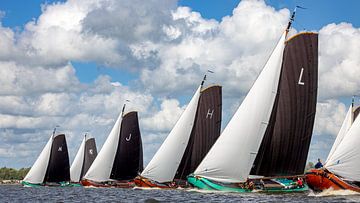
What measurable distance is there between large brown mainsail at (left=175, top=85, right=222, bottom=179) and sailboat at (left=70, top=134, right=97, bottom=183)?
185 feet

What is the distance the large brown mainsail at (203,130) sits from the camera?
82438mm

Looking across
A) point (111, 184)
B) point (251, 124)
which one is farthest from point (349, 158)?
point (111, 184)

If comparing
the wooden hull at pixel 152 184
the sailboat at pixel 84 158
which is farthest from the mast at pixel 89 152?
the wooden hull at pixel 152 184

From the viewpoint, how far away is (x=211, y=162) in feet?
199

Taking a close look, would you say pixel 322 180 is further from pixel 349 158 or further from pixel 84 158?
pixel 84 158

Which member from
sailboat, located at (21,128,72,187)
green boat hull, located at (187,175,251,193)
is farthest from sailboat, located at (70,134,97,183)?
green boat hull, located at (187,175,251,193)

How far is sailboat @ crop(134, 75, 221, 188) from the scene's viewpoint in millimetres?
81625

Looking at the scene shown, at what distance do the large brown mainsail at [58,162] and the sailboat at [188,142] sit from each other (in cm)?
4217

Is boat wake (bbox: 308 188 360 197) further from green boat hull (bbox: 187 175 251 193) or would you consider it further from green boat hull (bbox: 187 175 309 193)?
green boat hull (bbox: 187 175 251 193)

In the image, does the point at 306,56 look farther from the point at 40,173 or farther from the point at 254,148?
the point at 40,173

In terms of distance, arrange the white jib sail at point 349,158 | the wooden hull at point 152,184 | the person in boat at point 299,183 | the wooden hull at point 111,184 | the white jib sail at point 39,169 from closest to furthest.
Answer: the white jib sail at point 349,158 < the person in boat at point 299,183 < the wooden hull at point 152,184 < the wooden hull at point 111,184 < the white jib sail at point 39,169

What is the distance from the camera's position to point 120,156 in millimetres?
103188

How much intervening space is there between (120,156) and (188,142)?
2331 centimetres

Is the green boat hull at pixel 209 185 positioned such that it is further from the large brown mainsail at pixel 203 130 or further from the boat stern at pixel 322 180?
the large brown mainsail at pixel 203 130
